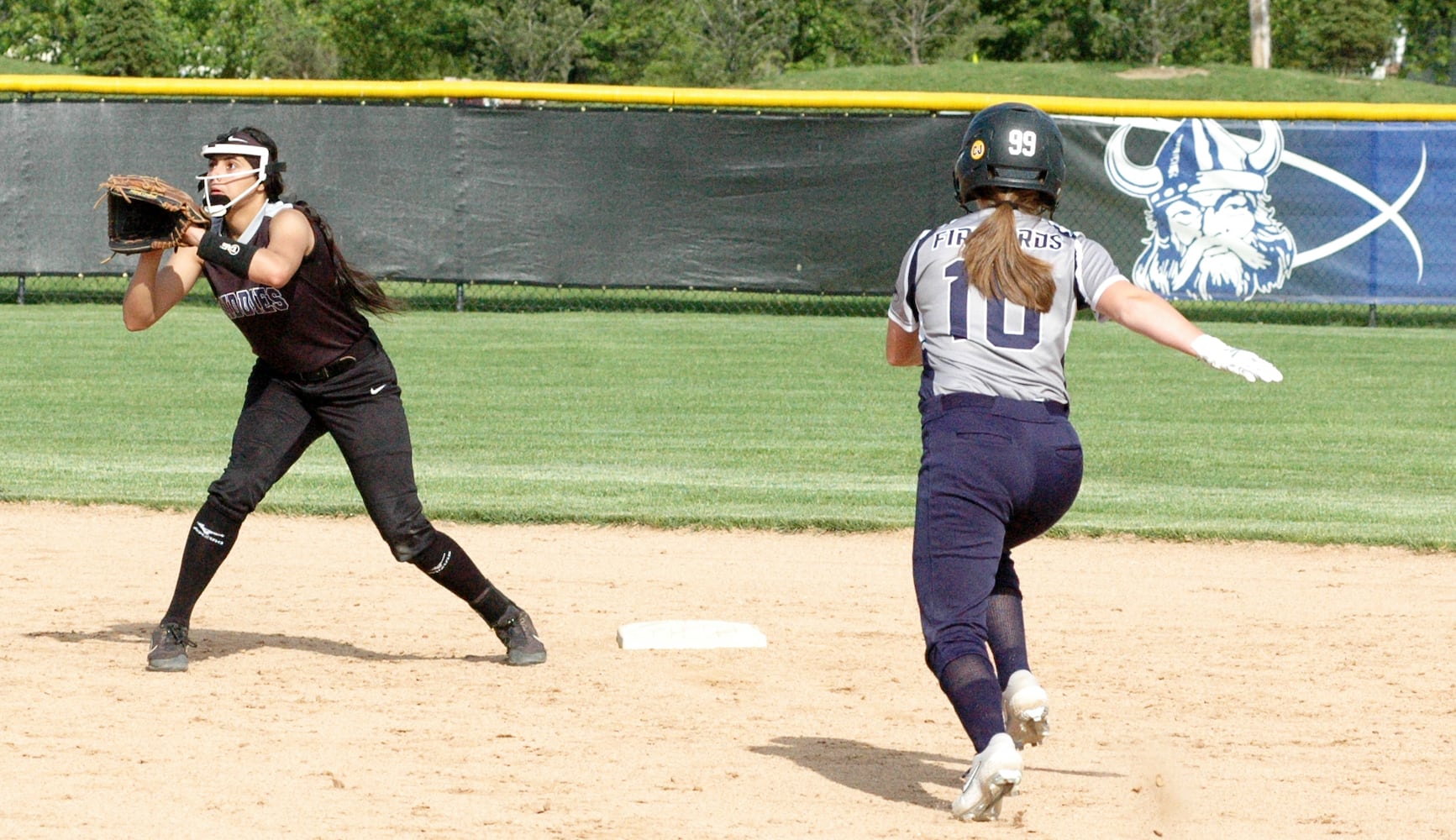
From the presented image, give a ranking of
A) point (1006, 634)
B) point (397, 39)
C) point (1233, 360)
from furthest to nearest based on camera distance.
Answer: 1. point (397, 39)
2. point (1006, 634)
3. point (1233, 360)

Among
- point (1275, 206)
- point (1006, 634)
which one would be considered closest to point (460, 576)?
point (1006, 634)

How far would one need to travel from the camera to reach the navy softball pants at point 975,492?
414cm

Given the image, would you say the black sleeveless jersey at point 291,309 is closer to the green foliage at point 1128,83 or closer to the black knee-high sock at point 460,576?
the black knee-high sock at point 460,576

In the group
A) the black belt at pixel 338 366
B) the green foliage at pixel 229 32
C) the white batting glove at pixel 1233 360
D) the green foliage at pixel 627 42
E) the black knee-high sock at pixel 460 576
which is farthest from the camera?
the green foliage at pixel 229 32

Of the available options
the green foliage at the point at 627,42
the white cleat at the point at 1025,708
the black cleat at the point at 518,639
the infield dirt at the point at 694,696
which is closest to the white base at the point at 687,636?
the infield dirt at the point at 694,696

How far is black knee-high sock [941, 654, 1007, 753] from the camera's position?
162 inches

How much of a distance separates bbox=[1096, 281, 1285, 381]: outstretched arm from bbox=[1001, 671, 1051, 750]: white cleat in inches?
35.9

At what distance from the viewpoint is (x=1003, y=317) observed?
4168 mm

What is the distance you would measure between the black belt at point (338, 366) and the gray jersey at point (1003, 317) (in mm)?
2183

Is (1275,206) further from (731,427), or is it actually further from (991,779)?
(991,779)

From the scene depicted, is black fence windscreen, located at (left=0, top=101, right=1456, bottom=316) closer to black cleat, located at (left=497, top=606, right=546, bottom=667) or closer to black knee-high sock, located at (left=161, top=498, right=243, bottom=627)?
black cleat, located at (left=497, top=606, right=546, bottom=667)

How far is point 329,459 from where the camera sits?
11.2 m

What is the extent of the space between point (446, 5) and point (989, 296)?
48.8 meters

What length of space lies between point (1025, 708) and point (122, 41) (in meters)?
41.9
